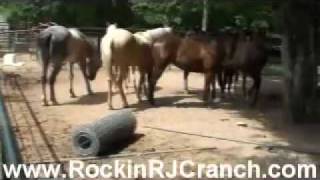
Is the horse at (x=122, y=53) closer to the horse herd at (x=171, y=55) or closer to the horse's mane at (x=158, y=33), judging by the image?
the horse herd at (x=171, y=55)

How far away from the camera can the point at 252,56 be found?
34.8 feet

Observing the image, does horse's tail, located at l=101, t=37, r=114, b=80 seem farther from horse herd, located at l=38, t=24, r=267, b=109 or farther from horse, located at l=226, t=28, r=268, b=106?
horse, located at l=226, t=28, r=268, b=106

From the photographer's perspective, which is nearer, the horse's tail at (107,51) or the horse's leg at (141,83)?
the horse's tail at (107,51)

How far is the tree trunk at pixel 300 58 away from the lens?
915cm

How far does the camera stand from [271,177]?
6.46 m

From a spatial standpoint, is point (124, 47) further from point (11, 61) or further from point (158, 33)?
point (11, 61)

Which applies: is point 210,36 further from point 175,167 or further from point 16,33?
point 16,33

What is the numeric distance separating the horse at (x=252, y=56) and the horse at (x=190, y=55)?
0.40 metres

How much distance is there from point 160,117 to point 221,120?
1.02 metres

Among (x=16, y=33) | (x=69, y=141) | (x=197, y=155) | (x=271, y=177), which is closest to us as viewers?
(x=271, y=177)

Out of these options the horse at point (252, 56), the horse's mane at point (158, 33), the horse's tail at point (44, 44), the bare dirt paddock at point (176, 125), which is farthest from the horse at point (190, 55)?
the horse's tail at point (44, 44)

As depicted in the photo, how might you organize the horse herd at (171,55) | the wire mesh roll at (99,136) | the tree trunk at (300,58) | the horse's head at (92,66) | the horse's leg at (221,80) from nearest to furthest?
the wire mesh roll at (99,136)
the tree trunk at (300,58)
the horse herd at (171,55)
the horse's leg at (221,80)
the horse's head at (92,66)

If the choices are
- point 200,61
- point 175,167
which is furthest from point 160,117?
point 175,167

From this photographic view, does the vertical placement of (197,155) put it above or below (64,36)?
below
